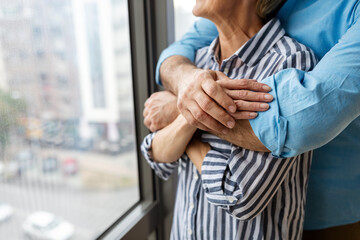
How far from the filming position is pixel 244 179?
78 centimetres

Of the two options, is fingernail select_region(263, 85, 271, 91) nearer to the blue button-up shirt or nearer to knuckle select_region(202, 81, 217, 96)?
the blue button-up shirt

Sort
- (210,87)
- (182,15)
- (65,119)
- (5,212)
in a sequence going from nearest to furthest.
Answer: (210,87) → (5,212) → (65,119) → (182,15)

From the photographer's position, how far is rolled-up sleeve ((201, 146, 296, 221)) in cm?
77

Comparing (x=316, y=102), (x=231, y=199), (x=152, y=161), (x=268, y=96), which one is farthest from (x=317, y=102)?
(x=152, y=161)

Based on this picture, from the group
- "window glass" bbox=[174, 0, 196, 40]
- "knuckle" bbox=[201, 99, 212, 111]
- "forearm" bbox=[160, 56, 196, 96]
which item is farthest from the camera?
"window glass" bbox=[174, 0, 196, 40]

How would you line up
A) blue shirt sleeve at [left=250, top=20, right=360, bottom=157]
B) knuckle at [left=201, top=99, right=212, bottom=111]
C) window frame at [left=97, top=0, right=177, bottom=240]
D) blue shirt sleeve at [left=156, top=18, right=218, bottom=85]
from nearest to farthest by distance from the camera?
blue shirt sleeve at [left=250, top=20, right=360, bottom=157]
knuckle at [left=201, top=99, right=212, bottom=111]
blue shirt sleeve at [left=156, top=18, right=218, bottom=85]
window frame at [left=97, top=0, right=177, bottom=240]

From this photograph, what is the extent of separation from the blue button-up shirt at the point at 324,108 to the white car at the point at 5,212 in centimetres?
81

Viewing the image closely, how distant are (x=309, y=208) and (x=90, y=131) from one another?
3.24ft

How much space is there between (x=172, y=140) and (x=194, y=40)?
50 cm

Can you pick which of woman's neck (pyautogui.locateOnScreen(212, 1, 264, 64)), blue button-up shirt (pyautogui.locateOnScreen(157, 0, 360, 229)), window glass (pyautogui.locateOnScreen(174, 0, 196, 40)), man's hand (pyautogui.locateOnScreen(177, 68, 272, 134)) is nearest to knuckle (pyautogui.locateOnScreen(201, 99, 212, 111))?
man's hand (pyautogui.locateOnScreen(177, 68, 272, 134))

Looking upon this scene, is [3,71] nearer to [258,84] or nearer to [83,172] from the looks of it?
[83,172]

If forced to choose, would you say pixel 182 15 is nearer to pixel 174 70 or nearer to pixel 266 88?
pixel 174 70

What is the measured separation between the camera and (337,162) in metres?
0.98

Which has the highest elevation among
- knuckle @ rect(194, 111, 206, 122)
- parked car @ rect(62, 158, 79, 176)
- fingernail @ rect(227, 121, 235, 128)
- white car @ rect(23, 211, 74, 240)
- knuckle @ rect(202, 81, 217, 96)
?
knuckle @ rect(202, 81, 217, 96)
